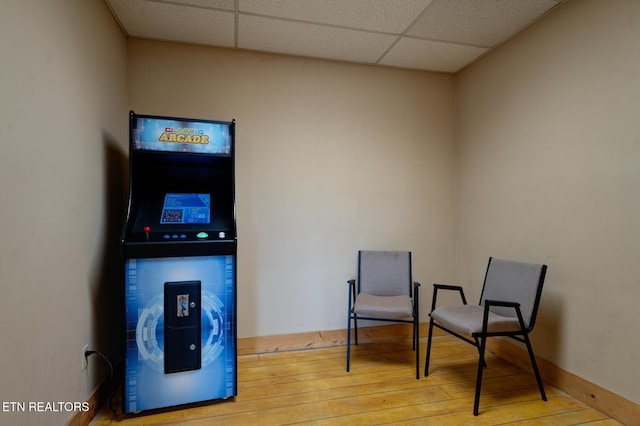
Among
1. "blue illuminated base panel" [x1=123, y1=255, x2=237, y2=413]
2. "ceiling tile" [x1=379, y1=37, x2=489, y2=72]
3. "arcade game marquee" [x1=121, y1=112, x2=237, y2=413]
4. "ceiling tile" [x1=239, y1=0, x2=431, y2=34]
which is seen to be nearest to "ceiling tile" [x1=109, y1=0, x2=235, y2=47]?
"ceiling tile" [x1=239, y1=0, x2=431, y2=34]

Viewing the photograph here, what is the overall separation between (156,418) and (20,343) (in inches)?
39.9

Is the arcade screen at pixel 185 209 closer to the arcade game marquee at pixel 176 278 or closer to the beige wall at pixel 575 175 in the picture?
the arcade game marquee at pixel 176 278

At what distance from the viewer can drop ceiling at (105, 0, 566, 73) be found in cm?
220

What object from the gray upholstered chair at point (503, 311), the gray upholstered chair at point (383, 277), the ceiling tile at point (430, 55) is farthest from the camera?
the gray upholstered chair at point (383, 277)

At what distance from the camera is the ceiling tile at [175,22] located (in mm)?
2203

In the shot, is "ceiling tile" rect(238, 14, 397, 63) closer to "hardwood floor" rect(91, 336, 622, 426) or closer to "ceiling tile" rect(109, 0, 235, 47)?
"ceiling tile" rect(109, 0, 235, 47)

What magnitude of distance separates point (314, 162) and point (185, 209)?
1.30m

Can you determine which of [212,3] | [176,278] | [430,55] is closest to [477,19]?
[430,55]

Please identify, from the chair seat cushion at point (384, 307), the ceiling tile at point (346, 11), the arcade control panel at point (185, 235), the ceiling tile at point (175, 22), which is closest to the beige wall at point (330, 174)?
the ceiling tile at point (175, 22)

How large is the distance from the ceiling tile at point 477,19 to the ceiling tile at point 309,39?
330 millimetres

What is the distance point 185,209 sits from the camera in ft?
6.99

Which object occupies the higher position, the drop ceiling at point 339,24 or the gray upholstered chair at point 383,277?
the drop ceiling at point 339,24

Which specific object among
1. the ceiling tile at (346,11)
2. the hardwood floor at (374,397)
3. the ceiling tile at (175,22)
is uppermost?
the ceiling tile at (346,11)

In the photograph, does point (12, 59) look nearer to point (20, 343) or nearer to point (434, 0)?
point (20, 343)
